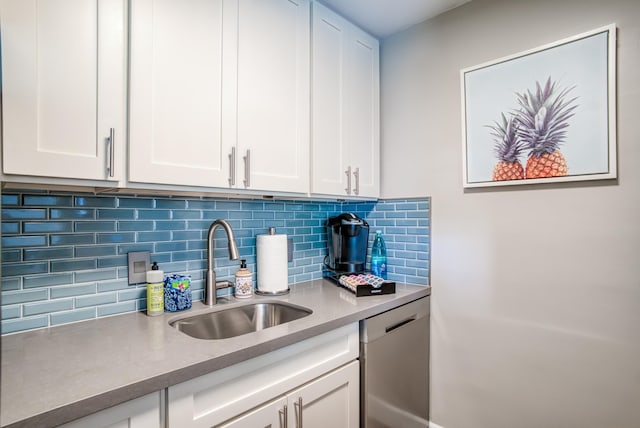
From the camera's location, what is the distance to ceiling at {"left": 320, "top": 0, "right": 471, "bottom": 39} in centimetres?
183

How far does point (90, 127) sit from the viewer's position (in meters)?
1.07

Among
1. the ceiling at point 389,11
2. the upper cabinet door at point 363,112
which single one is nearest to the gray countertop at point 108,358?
the upper cabinet door at point 363,112

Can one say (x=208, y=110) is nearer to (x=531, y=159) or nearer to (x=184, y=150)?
(x=184, y=150)

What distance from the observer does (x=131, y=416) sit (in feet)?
2.88

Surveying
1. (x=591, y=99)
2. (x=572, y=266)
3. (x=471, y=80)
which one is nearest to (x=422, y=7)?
(x=471, y=80)

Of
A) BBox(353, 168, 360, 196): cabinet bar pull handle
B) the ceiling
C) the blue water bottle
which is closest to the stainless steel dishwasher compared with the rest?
the blue water bottle

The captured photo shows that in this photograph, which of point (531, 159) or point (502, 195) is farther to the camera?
point (502, 195)

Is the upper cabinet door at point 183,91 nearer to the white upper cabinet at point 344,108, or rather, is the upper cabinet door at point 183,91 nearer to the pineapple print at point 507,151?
the white upper cabinet at point 344,108

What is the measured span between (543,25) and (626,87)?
45 centimetres

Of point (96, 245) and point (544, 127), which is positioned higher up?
point (544, 127)

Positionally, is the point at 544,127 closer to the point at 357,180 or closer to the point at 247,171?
the point at 357,180

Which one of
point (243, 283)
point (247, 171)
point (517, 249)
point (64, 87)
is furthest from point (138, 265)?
point (517, 249)

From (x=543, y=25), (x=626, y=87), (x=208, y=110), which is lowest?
(x=208, y=110)

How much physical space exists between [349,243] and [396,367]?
68cm
